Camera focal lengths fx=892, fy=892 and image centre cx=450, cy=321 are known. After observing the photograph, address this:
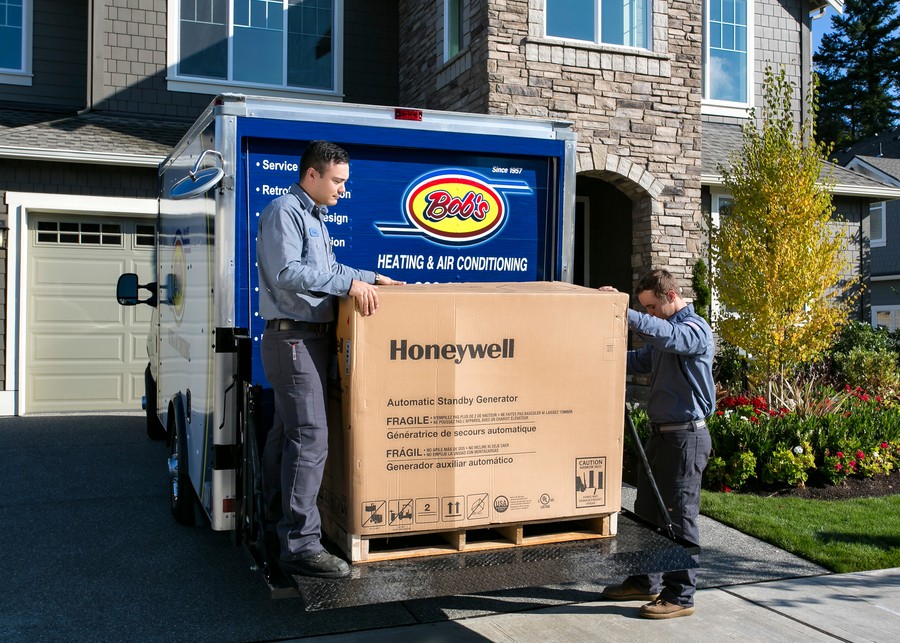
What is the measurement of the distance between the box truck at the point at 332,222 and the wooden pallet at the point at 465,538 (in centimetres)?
13

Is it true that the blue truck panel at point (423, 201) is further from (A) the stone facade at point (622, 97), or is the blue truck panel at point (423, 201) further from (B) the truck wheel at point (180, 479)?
(A) the stone facade at point (622, 97)

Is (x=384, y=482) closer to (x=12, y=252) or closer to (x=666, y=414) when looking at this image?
(x=666, y=414)

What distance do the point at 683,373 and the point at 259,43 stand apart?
10.6 m

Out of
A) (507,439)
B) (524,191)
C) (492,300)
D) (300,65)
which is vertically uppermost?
(300,65)

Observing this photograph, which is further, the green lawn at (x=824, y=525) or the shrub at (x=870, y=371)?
the shrub at (x=870, y=371)

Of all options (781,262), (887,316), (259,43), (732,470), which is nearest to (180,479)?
(732,470)

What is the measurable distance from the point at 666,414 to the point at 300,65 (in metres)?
10.5

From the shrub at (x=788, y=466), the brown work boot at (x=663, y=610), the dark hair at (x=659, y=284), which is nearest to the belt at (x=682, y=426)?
the dark hair at (x=659, y=284)

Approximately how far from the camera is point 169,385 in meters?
6.59

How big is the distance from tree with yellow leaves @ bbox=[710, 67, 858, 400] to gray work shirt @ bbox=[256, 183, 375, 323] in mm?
6150

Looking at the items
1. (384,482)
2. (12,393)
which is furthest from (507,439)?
(12,393)

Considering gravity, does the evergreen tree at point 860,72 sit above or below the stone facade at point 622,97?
above

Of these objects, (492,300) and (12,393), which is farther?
(12,393)

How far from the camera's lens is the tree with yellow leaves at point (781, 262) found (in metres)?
8.91
